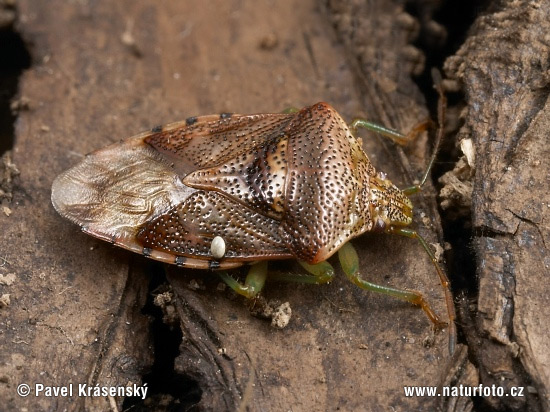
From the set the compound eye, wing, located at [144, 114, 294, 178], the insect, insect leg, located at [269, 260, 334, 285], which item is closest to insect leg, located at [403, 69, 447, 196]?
the insect

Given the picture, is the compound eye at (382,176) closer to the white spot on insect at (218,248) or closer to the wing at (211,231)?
the wing at (211,231)

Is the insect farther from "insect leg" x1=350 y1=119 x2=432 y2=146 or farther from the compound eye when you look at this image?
"insect leg" x1=350 y1=119 x2=432 y2=146

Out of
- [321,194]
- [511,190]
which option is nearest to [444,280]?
[511,190]

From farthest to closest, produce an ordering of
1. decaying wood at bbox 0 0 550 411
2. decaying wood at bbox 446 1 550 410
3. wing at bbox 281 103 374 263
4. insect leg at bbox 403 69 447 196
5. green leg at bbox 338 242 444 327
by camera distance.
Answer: insect leg at bbox 403 69 447 196
wing at bbox 281 103 374 263
green leg at bbox 338 242 444 327
decaying wood at bbox 0 0 550 411
decaying wood at bbox 446 1 550 410

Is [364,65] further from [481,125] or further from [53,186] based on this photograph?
[53,186]

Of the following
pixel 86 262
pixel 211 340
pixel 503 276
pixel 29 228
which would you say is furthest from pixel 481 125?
pixel 29 228

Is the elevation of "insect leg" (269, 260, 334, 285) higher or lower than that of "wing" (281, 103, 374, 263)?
lower

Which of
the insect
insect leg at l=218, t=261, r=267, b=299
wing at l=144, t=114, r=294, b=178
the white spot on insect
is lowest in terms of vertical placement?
insect leg at l=218, t=261, r=267, b=299

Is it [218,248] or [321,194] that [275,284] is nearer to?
[218,248]

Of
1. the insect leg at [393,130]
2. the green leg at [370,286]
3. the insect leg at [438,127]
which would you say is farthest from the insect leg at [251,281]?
the insect leg at [393,130]
